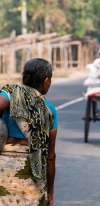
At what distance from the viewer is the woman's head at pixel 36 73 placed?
491cm

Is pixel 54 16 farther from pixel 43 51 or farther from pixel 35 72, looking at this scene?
pixel 35 72

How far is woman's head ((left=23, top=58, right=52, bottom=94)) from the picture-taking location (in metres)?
4.91

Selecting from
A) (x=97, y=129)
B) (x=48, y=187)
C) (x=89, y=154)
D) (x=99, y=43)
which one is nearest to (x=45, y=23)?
(x=99, y=43)

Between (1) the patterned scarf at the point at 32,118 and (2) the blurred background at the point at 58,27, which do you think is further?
(2) the blurred background at the point at 58,27

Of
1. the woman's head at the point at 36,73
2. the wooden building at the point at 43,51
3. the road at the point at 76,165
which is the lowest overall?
the wooden building at the point at 43,51

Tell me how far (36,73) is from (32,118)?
274 millimetres

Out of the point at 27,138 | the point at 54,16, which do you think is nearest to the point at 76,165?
the point at 27,138

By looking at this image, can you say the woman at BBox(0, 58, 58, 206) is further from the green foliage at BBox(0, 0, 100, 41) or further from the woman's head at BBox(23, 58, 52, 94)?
the green foliage at BBox(0, 0, 100, 41)

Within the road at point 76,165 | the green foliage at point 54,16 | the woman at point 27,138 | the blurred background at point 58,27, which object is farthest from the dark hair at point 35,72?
the green foliage at point 54,16

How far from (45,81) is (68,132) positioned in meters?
10.5

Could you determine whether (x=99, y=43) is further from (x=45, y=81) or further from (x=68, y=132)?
(x=45, y=81)

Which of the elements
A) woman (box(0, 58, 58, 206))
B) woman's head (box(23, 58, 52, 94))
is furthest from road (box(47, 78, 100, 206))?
woman's head (box(23, 58, 52, 94))

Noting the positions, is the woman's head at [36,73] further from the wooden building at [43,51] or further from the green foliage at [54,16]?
the green foliage at [54,16]

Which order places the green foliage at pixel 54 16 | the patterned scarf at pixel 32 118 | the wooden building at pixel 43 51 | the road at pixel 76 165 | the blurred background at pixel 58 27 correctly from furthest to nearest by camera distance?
the green foliage at pixel 54 16
the blurred background at pixel 58 27
the wooden building at pixel 43 51
the road at pixel 76 165
the patterned scarf at pixel 32 118
